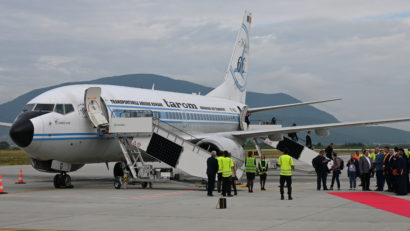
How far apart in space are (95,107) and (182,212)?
916cm

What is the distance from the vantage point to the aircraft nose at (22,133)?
2047cm

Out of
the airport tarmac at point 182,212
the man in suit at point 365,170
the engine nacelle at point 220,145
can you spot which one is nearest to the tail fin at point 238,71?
the engine nacelle at point 220,145

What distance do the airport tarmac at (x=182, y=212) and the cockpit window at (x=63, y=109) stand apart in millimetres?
2935

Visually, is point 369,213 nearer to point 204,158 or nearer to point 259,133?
point 204,158

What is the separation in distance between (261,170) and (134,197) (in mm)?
5618

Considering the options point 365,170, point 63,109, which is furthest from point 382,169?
point 63,109

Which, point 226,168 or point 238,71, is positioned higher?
point 238,71

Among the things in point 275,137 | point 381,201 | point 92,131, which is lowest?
point 381,201

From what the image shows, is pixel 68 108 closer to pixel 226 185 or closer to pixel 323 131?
pixel 226 185

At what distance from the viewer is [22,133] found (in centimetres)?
2047

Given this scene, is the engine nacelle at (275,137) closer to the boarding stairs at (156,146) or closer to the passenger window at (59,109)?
the boarding stairs at (156,146)

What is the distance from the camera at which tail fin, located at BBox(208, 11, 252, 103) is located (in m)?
39.3

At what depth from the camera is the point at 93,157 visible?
2344 cm

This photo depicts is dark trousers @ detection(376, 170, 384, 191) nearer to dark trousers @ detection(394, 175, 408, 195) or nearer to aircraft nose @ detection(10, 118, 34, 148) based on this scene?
dark trousers @ detection(394, 175, 408, 195)
